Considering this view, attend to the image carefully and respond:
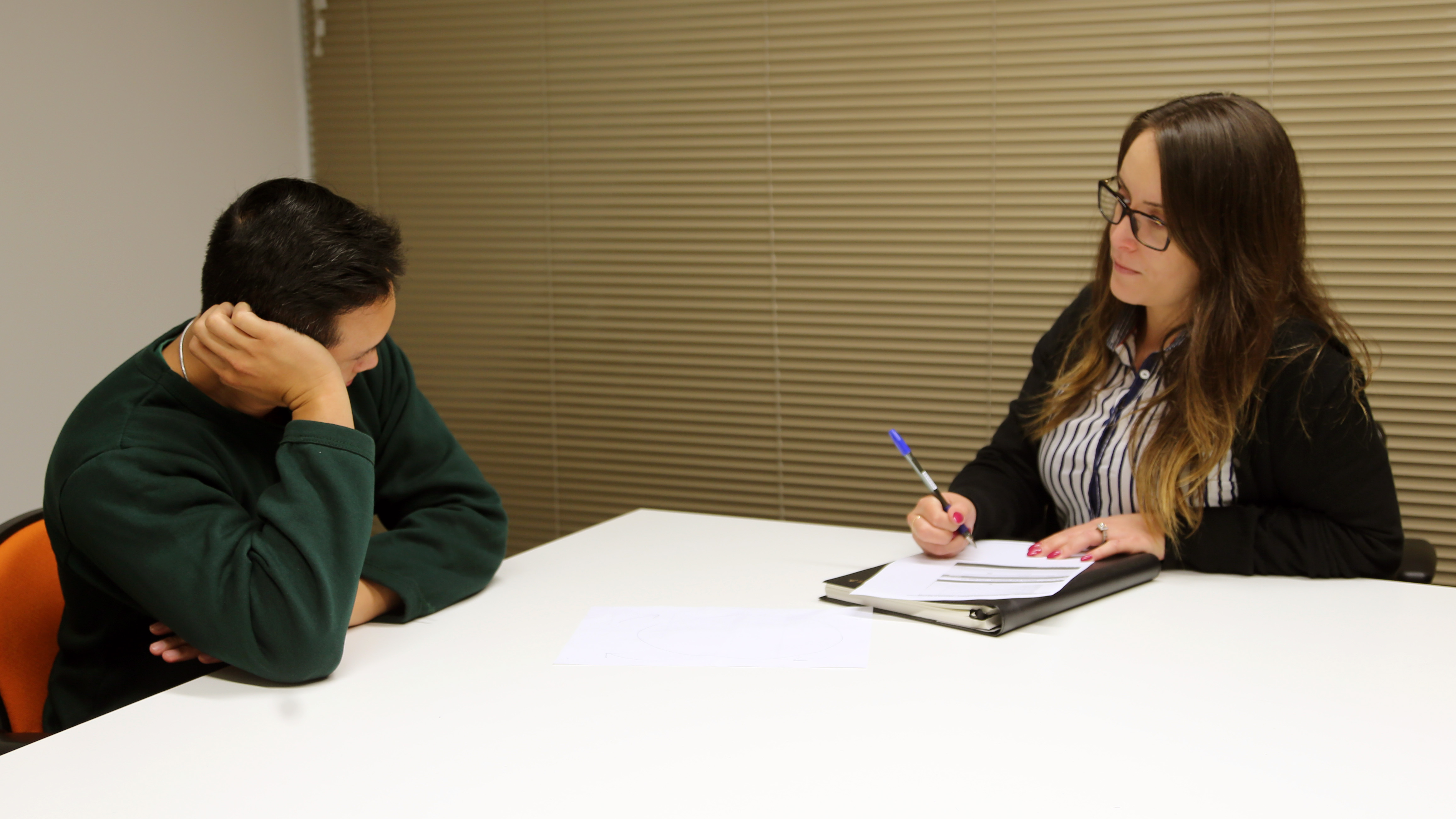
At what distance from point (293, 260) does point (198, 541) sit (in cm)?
33

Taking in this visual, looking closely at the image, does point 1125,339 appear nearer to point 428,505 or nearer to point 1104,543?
point 1104,543

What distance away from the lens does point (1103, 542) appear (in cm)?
150

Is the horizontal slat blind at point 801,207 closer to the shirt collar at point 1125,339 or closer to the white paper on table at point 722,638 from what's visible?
the shirt collar at point 1125,339

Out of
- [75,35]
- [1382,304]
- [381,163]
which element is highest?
[75,35]

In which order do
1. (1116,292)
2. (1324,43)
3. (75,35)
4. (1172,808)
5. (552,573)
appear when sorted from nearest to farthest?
1. (1172,808)
2. (552,573)
3. (1116,292)
4. (1324,43)
5. (75,35)

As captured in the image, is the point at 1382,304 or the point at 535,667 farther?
the point at 1382,304

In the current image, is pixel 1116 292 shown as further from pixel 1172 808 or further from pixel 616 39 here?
pixel 616 39

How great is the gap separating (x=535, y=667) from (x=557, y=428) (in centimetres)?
207

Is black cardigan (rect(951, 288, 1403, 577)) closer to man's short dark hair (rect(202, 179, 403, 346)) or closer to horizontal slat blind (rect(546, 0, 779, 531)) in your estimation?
man's short dark hair (rect(202, 179, 403, 346))

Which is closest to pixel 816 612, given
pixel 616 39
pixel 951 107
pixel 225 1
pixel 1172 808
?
pixel 1172 808

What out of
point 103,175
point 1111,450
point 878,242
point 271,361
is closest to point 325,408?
point 271,361

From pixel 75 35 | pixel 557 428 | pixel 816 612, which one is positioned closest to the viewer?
pixel 816 612

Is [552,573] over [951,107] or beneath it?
beneath

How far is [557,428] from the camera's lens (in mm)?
3203
